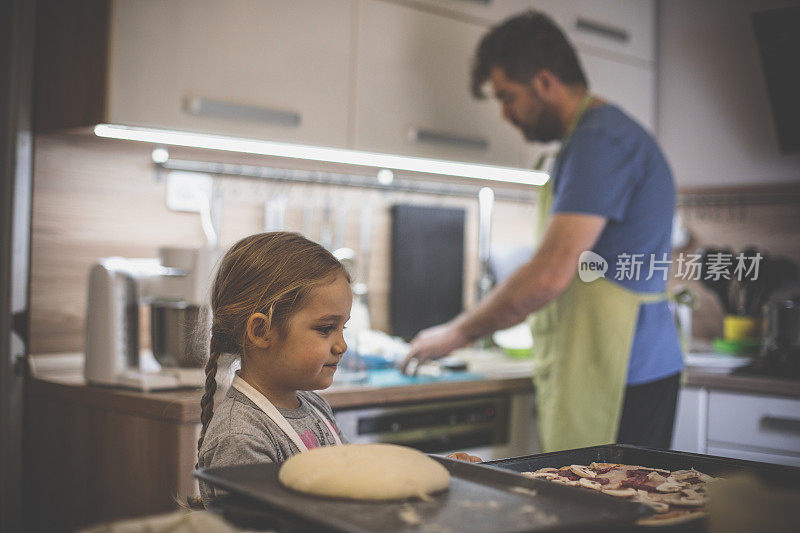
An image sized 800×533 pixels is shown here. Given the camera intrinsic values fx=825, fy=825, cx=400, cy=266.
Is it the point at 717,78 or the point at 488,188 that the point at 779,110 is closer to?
the point at 717,78

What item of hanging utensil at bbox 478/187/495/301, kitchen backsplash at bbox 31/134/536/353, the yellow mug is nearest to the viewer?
kitchen backsplash at bbox 31/134/536/353

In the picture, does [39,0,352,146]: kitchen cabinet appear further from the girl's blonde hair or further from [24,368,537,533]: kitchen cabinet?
the girl's blonde hair

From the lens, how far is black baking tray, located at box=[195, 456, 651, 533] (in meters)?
0.58

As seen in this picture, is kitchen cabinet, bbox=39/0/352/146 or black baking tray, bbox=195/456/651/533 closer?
black baking tray, bbox=195/456/651/533

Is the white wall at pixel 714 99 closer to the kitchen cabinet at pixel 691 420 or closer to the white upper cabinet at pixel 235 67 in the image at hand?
the kitchen cabinet at pixel 691 420

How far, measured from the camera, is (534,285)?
1783mm

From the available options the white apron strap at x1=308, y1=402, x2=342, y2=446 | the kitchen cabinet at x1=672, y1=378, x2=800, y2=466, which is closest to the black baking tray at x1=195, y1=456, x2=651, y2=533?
the white apron strap at x1=308, y1=402, x2=342, y2=446

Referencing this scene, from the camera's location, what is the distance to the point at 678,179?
2.83 meters

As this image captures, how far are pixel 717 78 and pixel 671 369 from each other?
132cm

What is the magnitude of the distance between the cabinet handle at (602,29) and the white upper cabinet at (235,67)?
833mm

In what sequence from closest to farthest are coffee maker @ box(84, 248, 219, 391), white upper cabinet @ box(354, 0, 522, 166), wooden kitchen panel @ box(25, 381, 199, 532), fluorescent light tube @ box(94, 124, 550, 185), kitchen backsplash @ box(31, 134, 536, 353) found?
wooden kitchen panel @ box(25, 381, 199, 532) → coffee maker @ box(84, 248, 219, 391) → fluorescent light tube @ box(94, 124, 550, 185) → kitchen backsplash @ box(31, 134, 536, 353) → white upper cabinet @ box(354, 0, 522, 166)

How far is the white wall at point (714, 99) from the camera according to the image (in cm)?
264

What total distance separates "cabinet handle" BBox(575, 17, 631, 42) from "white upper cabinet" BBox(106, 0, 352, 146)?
833mm

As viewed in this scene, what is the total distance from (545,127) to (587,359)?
0.57 meters
